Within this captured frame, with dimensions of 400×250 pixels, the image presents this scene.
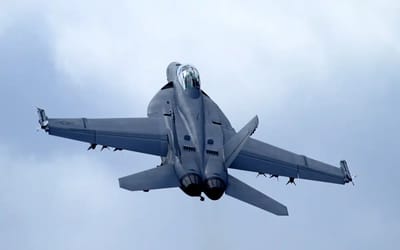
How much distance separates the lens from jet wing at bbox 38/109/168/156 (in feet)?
193

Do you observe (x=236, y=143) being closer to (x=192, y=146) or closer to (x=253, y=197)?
(x=192, y=146)

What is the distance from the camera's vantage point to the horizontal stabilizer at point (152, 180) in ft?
176

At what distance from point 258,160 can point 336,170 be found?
14.8ft

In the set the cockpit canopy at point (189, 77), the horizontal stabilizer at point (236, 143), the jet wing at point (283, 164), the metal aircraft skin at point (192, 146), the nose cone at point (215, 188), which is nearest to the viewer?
the nose cone at point (215, 188)

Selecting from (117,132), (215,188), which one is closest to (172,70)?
(117,132)

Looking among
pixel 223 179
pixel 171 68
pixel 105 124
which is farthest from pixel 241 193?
pixel 171 68

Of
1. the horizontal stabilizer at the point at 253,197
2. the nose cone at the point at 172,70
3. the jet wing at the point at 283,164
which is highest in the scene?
the nose cone at the point at 172,70

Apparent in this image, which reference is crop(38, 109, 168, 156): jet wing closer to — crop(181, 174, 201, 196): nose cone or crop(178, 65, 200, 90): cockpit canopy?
crop(178, 65, 200, 90): cockpit canopy

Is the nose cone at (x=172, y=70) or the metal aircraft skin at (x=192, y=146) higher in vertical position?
the nose cone at (x=172, y=70)

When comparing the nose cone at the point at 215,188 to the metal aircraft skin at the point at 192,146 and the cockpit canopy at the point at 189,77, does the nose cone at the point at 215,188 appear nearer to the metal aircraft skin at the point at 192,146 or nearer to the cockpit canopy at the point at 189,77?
the metal aircraft skin at the point at 192,146

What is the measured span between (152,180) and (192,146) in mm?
3851

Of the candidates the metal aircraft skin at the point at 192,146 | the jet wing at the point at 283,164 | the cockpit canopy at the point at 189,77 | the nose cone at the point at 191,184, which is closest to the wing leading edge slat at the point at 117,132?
the metal aircraft skin at the point at 192,146

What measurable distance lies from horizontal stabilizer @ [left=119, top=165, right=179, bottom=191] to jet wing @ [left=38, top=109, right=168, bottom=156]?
4076mm

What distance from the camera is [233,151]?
57375 mm
